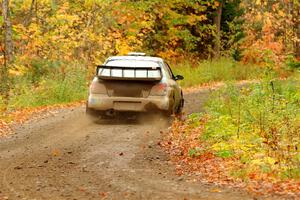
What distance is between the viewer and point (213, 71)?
2927cm

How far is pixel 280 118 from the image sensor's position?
12078 millimetres

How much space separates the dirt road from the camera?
8250 millimetres

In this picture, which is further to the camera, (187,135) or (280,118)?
(187,135)

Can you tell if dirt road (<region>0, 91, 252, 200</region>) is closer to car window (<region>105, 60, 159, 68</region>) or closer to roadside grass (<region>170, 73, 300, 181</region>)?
Answer: roadside grass (<region>170, 73, 300, 181</region>)

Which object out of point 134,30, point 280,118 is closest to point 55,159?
point 280,118

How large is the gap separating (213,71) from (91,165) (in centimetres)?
1968

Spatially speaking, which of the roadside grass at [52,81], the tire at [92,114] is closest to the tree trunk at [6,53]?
the roadside grass at [52,81]

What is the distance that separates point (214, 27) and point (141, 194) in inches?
1012

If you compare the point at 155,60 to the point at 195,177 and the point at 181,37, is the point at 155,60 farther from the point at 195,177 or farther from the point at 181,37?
the point at 181,37

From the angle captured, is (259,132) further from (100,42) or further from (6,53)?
(100,42)

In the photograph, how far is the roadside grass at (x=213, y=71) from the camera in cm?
2812

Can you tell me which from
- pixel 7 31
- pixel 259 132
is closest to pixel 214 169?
pixel 259 132

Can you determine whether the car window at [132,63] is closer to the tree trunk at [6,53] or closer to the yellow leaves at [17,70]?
the yellow leaves at [17,70]

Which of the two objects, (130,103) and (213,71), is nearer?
(130,103)
